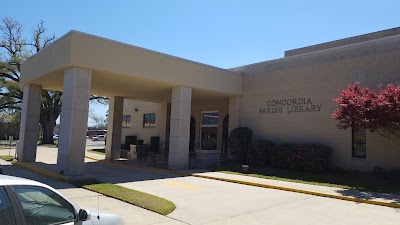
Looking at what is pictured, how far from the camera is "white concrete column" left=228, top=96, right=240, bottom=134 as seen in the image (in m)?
22.4

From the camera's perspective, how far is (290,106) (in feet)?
64.5

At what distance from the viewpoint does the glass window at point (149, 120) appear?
30797 mm

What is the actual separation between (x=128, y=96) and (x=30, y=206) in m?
21.8

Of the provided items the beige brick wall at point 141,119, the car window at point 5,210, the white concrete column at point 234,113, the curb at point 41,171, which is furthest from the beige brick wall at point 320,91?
the car window at point 5,210

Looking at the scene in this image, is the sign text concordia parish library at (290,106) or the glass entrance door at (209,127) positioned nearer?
the sign text concordia parish library at (290,106)

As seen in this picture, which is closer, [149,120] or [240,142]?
[240,142]

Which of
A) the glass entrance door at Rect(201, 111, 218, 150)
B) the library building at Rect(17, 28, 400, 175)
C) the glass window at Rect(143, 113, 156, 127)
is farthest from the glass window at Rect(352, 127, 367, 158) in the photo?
the glass window at Rect(143, 113, 156, 127)

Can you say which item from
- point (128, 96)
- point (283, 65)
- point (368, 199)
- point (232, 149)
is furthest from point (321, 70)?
point (128, 96)

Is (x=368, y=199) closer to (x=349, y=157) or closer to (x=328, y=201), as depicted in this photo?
(x=328, y=201)

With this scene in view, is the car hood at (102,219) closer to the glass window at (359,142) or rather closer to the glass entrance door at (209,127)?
the glass window at (359,142)

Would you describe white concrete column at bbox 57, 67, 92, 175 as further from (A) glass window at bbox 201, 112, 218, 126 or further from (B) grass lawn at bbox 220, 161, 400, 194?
(A) glass window at bbox 201, 112, 218, 126

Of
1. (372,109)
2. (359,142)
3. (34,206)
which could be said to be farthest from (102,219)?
(359,142)

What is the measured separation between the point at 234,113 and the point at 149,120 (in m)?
11.3

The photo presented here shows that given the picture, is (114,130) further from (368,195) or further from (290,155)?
(368,195)
